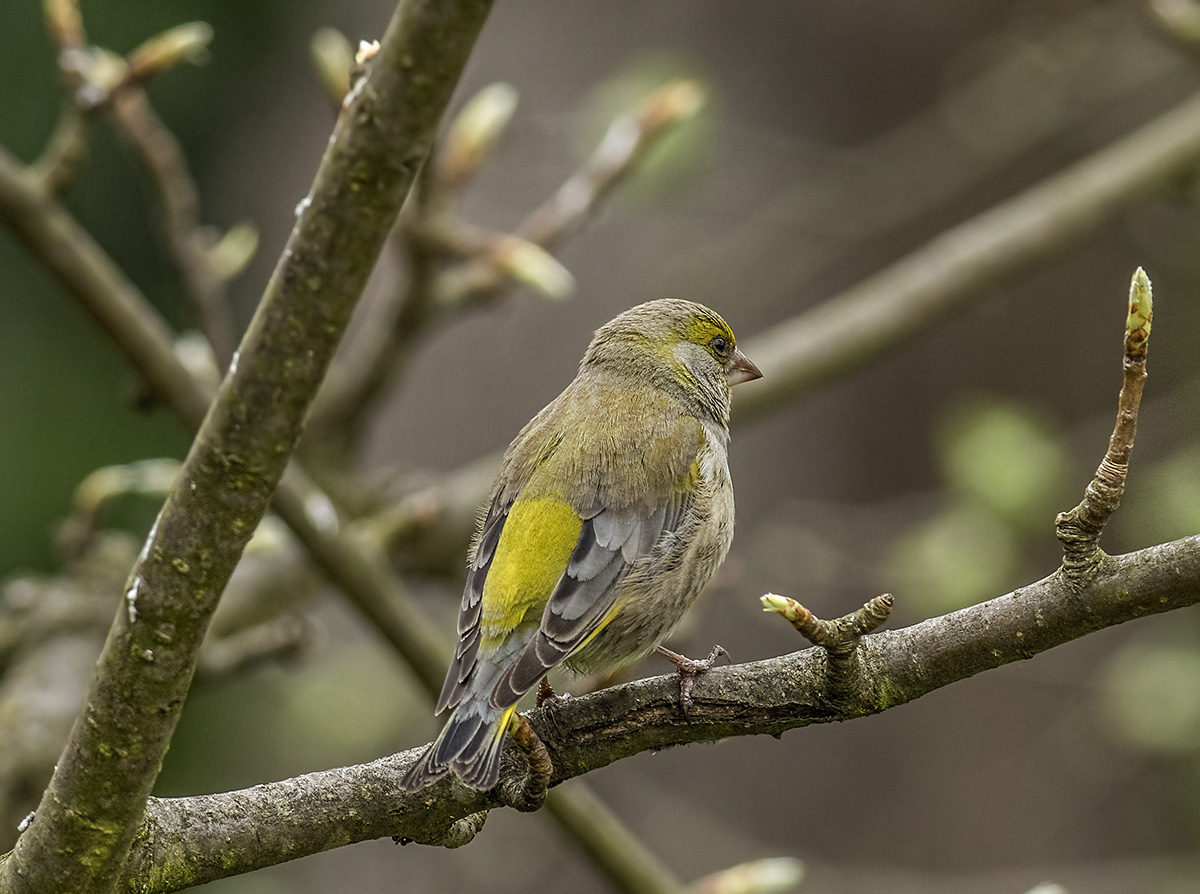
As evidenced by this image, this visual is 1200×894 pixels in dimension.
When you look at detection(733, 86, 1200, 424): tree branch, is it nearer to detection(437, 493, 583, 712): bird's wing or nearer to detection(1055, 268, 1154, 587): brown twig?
detection(437, 493, 583, 712): bird's wing

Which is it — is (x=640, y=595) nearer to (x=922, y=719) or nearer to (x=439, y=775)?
(x=439, y=775)

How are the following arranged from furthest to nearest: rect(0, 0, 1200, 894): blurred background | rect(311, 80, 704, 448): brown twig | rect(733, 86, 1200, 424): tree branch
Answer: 1. rect(0, 0, 1200, 894): blurred background
2. rect(733, 86, 1200, 424): tree branch
3. rect(311, 80, 704, 448): brown twig

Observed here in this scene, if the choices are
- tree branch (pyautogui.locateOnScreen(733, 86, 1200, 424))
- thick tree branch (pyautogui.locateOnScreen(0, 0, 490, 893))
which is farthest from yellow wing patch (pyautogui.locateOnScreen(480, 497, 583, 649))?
tree branch (pyautogui.locateOnScreen(733, 86, 1200, 424))

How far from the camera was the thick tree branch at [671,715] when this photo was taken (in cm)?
210

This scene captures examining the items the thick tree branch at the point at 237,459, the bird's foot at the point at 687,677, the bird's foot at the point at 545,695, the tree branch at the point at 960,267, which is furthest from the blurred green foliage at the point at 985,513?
the thick tree branch at the point at 237,459

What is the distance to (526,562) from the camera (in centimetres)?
321

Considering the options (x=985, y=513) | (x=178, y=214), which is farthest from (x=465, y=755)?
(x=985, y=513)

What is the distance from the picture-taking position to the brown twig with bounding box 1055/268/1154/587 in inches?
77.6

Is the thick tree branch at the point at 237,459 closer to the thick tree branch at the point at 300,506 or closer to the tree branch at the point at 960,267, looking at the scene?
the thick tree branch at the point at 300,506

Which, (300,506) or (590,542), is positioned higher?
(300,506)

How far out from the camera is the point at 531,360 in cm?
648

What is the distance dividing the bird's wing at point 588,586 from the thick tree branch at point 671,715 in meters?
0.30

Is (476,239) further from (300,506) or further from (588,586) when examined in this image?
(588,586)

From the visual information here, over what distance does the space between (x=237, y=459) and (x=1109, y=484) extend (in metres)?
1.38
